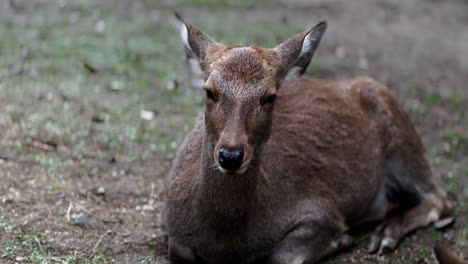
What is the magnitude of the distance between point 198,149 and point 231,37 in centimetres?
516

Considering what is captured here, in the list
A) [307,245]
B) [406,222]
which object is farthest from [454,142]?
[307,245]

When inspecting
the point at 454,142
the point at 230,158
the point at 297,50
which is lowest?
the point at 454,142

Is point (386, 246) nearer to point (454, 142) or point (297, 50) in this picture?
point (297, 50)

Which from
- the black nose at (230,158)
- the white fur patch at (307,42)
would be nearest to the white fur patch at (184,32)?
the white fur patch at (307,42)

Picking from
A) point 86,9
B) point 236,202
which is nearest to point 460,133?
point 236,202

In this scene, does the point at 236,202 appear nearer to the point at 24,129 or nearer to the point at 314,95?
the point at 314,95

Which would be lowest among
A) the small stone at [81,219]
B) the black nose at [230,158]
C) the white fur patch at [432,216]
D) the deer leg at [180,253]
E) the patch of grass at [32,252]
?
the white fur patch at [432,216]

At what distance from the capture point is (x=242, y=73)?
5645mm

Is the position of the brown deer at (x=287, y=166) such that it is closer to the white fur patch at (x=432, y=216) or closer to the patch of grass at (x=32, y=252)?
the white fur patch at (x=432, y=216)

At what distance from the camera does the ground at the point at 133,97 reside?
689cm

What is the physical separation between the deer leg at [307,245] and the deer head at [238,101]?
3.36ft

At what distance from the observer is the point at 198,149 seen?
654 cm

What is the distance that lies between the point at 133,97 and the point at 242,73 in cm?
416

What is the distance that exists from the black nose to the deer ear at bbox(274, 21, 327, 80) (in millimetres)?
927
